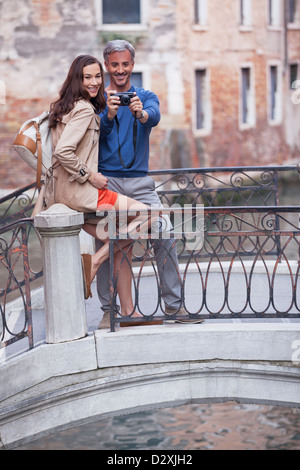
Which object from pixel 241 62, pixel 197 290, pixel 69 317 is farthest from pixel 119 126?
pixel 241 62

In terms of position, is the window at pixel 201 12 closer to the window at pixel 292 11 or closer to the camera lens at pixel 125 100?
the window at pixel 292 11

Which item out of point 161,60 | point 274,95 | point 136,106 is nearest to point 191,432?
point 161,60

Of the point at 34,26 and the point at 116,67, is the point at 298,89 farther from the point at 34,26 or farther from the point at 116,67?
the point at 116,67

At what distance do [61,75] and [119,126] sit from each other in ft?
49.2

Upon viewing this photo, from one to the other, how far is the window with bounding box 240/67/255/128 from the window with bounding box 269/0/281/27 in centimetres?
214

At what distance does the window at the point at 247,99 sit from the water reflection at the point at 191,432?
1010 cm

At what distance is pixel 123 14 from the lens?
65.6 ft

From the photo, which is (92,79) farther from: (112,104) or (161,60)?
(161,60)

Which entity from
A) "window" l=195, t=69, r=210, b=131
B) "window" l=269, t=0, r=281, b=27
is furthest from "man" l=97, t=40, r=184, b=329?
"window" l=269, t=0, r=281, b=27

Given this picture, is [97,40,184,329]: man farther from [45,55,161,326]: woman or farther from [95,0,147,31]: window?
[95,0,147,31]: window

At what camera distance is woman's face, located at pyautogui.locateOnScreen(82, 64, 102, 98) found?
192 inches

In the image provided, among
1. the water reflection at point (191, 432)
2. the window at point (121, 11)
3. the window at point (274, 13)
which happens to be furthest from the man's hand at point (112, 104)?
the window at point (274, 13)

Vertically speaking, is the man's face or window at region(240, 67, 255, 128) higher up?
window at region(240, 67, 255, 128)

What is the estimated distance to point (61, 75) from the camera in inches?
774
